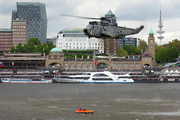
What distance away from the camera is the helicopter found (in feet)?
154

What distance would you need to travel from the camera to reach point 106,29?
4709cm

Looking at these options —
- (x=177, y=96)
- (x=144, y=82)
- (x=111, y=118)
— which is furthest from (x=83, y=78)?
(x=111, y=118)

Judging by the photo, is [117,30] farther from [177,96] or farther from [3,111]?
[177,96]

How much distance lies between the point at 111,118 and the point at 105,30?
1676cm

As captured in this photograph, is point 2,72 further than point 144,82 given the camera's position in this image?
Yes

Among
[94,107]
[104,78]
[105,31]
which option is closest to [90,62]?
[104,78]

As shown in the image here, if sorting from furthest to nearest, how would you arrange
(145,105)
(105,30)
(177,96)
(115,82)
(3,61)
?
(3,61) → (115,82) → (177,96) → (145,105) → (105,30)

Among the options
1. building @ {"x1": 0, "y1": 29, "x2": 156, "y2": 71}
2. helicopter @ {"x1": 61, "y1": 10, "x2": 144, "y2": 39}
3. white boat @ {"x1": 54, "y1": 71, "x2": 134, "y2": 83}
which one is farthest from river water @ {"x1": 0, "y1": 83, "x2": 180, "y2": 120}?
building @ {"x1": 0, "y1": 29, "x2": 156, "y2": 71}

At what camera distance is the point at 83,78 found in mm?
129875

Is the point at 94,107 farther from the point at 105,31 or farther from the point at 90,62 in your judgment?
the point at 90,62

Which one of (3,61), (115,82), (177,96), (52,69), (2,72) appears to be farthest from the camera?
(3,61)

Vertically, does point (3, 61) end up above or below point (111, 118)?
above

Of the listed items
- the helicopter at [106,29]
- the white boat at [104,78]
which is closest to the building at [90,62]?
the white boat at [104,78]

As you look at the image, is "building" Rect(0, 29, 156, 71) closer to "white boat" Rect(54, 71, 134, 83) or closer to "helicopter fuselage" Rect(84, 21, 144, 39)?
"white boat" Rect(54, 71, 134, 83)
